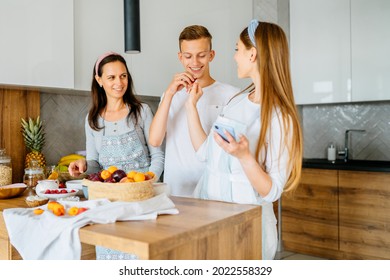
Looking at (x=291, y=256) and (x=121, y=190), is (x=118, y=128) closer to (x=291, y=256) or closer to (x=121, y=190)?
(x=121, y=190)

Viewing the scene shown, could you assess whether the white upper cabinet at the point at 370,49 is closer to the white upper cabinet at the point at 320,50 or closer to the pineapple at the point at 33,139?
the white upper cabinet at the point at 320,50

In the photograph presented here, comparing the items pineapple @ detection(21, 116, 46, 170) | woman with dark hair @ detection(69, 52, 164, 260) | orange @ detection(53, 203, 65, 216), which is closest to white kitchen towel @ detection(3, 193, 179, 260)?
orange @ detection(53, 203, 65, 216)

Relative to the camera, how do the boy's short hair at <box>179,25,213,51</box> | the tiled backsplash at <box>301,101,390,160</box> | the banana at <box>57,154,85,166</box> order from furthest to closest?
the tiled backsplash at <box>301,101,390,160</box>, the banana at <box>57,154,85,166</box>, the boy's short hair at <box>179,25,213,51</box>

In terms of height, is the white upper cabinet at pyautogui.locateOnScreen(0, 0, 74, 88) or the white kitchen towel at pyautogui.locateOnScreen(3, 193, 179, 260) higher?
the white upper cabinet at pyautogui.locateOnScreen(0, 0, 74, 88)

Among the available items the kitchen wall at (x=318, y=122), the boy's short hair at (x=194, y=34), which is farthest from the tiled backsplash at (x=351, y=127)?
the boy's short hair at (x=194, y=34)

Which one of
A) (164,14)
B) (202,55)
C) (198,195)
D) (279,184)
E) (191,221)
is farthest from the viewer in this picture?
(164,14)

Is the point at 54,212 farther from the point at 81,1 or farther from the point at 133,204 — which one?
the point at 81,1

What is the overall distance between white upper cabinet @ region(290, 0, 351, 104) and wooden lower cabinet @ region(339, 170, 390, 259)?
679 millimetres

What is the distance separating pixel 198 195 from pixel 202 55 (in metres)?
0.65

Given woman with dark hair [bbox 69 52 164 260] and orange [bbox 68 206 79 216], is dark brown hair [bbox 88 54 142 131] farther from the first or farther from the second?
orange [bbox 68 206 79 216]

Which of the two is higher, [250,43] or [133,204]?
[250,43]

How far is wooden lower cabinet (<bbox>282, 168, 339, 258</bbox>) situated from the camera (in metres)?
3.26

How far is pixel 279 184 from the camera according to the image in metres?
1.47

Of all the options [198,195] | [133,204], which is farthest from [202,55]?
[133,204]
